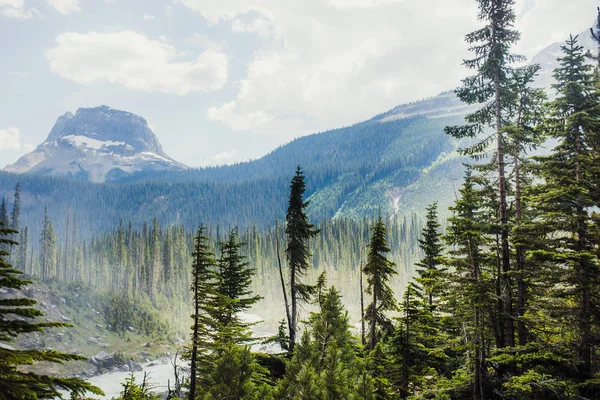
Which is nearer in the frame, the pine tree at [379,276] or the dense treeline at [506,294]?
the dense treeline at [506,294]

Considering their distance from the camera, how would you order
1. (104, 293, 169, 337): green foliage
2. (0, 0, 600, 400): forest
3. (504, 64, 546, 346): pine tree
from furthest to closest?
1. (104, 293, 169, 337): green foliage
2. (504, 64, 546, 346): pine tree
3. (0, 0, 600, 400): forest

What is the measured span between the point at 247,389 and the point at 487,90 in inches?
667

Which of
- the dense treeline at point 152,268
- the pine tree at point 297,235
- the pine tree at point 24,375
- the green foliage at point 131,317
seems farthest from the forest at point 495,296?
the green foliage at point 131,317

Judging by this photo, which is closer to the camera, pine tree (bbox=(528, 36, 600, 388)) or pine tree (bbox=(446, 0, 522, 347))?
pine tree (bbox=(528, 36, 600, 388))

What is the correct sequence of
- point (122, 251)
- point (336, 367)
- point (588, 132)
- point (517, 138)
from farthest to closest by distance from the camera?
point (122, 251) < point (517, 138) < point (588, 132) < point (336, 367)

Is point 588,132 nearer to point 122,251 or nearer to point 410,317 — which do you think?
point 410,317

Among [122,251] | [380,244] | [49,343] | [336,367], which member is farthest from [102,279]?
[336,367]

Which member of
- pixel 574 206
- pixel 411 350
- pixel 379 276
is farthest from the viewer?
pixel 379 276

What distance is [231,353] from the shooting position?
13.5 m

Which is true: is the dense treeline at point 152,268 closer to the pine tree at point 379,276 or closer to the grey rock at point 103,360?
the grey rock at point 103,360

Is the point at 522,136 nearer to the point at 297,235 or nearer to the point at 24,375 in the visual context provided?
the point at 297,235

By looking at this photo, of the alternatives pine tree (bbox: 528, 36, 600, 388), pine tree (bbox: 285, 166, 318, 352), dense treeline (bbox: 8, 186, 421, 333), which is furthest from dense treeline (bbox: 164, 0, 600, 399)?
dense treeline (bbox: 8, 186, 421, 333)

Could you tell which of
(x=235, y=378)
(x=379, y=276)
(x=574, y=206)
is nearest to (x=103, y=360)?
(x=379, y=276)

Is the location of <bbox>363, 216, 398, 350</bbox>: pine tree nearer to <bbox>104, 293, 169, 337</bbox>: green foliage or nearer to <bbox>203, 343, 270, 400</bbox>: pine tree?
<bbox>203, 343, 270, 400</bbox>: pine tree
